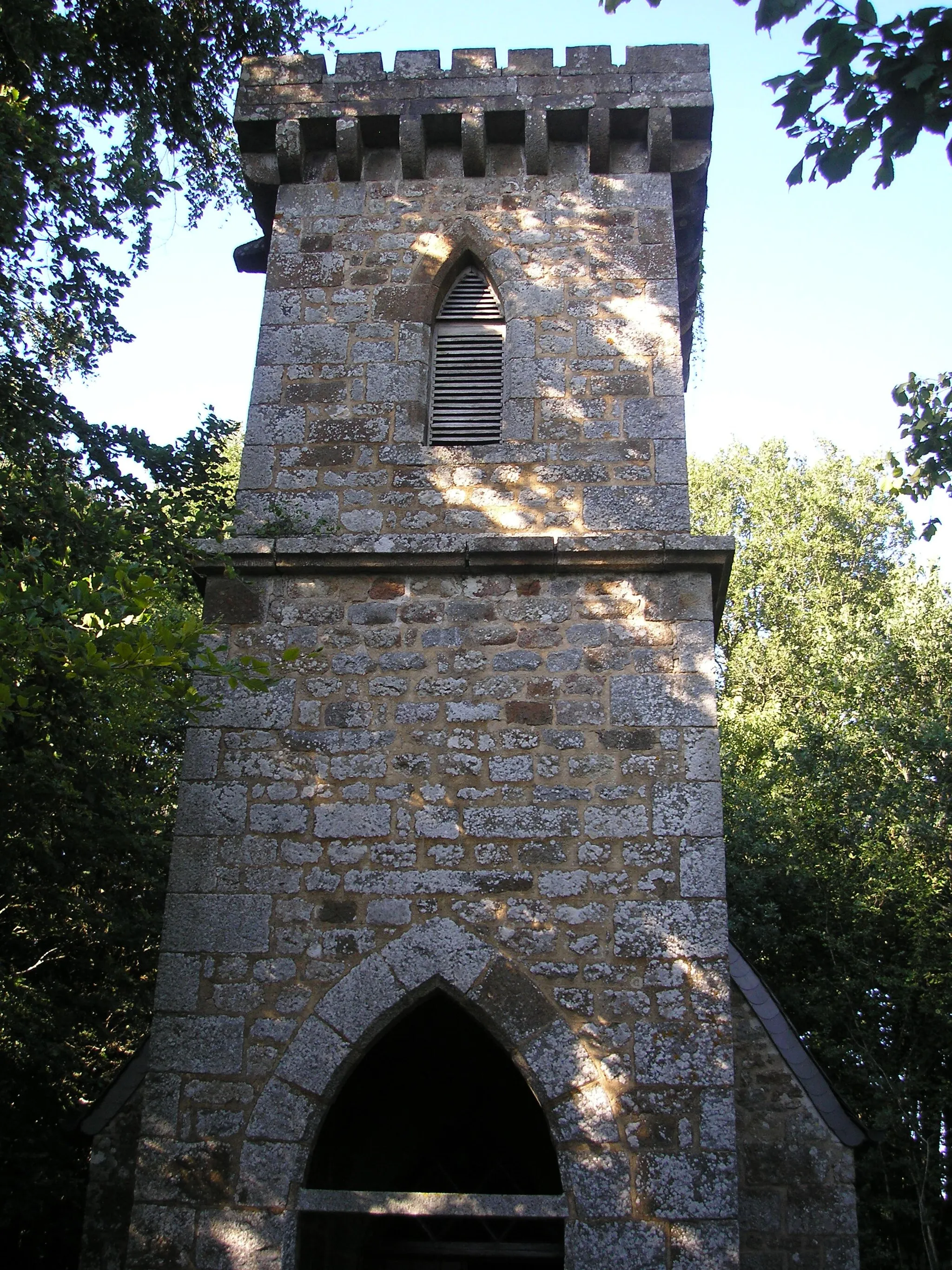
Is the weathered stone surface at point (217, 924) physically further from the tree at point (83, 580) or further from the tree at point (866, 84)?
the tree at point (866, 84)

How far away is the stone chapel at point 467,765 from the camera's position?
4.87m

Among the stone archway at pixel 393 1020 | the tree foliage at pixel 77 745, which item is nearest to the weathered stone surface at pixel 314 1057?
the stone archway at pixel 393 1020

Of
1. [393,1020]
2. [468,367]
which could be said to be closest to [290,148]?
[468,367]

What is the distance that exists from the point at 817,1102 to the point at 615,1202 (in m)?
1.68

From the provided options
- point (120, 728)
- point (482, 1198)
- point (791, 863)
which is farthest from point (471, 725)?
point (791, 863)

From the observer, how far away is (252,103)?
7219mm

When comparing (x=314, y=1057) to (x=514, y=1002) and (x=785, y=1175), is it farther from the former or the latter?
(x=785, y=1175)

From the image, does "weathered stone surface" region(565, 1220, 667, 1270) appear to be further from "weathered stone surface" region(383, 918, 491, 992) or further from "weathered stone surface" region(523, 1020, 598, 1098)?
"weathered stone surface" region(383, 918, 491, 992)

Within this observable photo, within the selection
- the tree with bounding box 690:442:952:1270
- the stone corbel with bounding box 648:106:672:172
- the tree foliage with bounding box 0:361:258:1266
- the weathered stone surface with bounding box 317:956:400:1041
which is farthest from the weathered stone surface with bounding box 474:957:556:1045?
the tree with bounding box 690:442:952:1270

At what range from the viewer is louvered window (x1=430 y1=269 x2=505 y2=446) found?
257 inches

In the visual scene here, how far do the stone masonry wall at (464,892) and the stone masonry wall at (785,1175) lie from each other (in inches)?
44.6

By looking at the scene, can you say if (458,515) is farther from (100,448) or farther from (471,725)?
(100,448)

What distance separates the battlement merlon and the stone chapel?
0.08 ft

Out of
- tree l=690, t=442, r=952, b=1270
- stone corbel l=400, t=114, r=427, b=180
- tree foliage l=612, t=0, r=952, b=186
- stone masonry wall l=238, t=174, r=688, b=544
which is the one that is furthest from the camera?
tree l=690, t=442, r=952, b=1270
